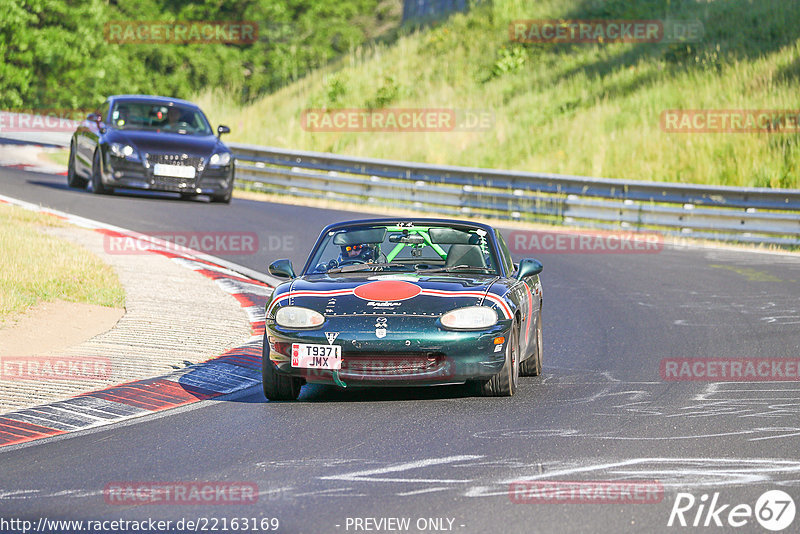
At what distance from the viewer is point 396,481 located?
239 inches

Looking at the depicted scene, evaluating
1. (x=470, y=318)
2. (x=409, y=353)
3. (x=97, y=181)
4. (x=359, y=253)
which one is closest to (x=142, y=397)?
(x=409, y=353)

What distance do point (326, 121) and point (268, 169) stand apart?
331 inches

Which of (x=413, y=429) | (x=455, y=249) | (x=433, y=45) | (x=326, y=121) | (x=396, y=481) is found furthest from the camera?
(x=433, y=45)

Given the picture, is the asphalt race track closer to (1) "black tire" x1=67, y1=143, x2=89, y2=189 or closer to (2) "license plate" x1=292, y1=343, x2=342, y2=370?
(2) "license plate" x1=292, y1=343, x2=342, y2=370

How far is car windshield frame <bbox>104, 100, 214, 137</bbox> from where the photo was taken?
2136cm

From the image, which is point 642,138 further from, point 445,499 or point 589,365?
point 445,499

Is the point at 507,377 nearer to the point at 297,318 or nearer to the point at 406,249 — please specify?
the point at 297,318

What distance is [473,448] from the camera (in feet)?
22.4

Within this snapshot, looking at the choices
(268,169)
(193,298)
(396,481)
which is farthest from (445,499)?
(268,169)

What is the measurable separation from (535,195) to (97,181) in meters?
7.65

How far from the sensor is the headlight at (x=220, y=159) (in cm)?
2100

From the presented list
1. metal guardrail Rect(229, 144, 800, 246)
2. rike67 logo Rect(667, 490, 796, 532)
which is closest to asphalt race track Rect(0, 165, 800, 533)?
rike67 logo Rect(667, 490, 796, 532)

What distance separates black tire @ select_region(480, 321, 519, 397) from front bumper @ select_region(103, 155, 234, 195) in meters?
13.1

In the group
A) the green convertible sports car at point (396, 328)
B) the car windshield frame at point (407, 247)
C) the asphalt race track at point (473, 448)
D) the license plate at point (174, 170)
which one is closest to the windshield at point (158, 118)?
the license plate at point (174, 170)
